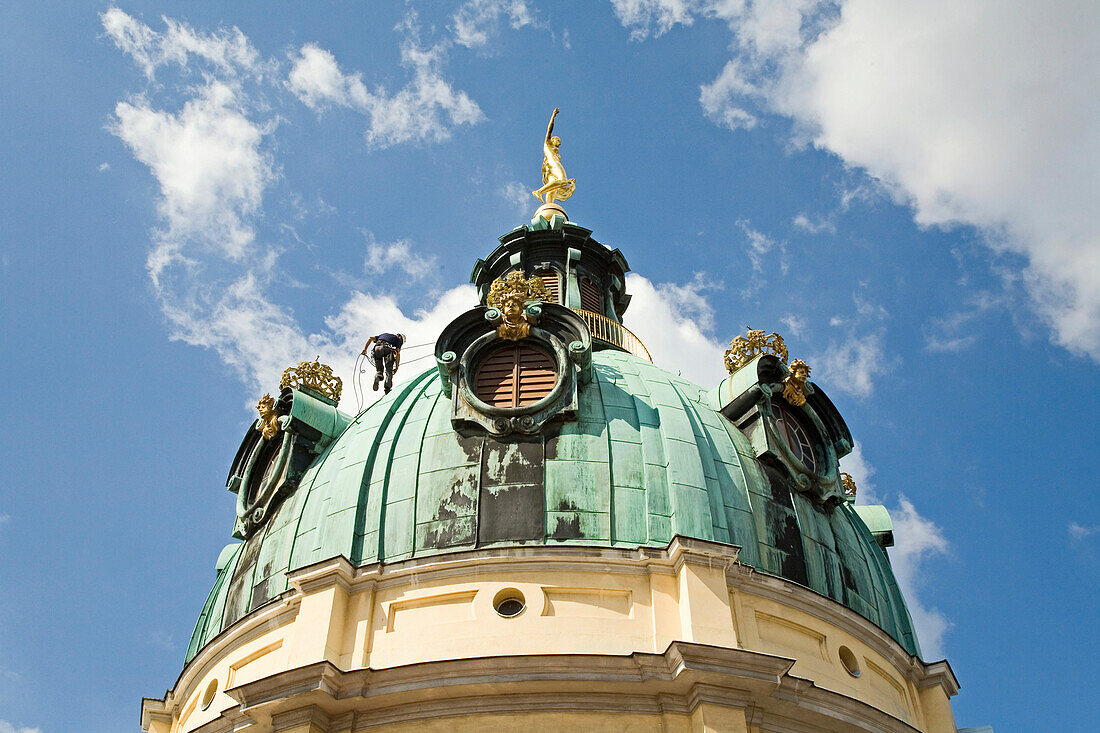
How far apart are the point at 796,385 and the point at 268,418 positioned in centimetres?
1026

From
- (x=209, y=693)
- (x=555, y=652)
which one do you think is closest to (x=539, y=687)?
(x=555, y=652)

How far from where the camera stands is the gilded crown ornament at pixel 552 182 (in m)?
32.2

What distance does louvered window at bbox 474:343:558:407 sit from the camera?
20.0 m

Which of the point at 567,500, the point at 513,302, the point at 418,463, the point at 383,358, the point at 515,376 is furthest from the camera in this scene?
the point at 383,358

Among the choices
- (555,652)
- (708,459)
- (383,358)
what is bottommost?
(555,652)

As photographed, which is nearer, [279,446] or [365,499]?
[365,499]

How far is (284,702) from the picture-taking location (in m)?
15.9

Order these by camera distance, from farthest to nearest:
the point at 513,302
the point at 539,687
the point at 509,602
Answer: the point at 513,302, the point at 509,602, the point at 539,687

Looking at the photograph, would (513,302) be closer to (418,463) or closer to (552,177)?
(418,463)

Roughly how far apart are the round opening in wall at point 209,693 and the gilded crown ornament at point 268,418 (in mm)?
4981

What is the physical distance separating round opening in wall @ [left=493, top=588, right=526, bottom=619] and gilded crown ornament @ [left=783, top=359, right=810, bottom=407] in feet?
23.7

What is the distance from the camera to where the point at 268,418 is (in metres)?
22.2

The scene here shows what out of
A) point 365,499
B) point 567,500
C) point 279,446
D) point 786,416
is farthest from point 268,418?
point 786,416

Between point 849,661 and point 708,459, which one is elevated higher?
point 708,459
